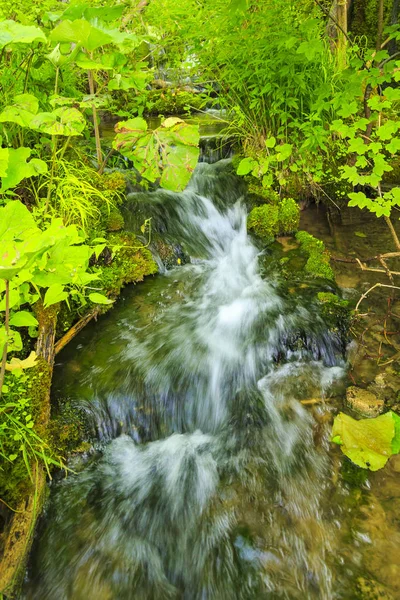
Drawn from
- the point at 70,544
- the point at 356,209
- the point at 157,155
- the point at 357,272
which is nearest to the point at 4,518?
the point at 70,544

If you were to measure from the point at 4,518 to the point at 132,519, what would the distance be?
0.64 meters

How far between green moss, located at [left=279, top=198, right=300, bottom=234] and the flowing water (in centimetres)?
81

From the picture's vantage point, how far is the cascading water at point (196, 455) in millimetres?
1723

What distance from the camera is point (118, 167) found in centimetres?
419

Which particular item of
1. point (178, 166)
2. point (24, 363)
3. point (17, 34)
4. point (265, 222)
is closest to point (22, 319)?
point (24, 363)

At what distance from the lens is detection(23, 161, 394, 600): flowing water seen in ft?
5.64

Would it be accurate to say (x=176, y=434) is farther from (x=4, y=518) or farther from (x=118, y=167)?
(x=118, y=167)

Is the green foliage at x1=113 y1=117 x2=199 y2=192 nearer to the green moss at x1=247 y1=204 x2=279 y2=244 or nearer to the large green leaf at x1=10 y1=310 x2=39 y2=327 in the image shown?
the large green leaf at x1=10 y1=310 x2=39 y2=327

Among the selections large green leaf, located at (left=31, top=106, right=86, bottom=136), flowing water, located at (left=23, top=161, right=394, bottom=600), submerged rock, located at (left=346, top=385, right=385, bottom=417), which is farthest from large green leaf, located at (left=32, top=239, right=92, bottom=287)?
submerged rock, located at (left=346, top=385, right=385, bottom=417)

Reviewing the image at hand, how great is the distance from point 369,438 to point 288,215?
2.60 m

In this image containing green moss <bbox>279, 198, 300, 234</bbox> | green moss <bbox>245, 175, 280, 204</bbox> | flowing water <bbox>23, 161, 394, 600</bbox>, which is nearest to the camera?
flowing water <bbox>23, 161, 394, 600</bbox>

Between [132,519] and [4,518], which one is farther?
[132,519]

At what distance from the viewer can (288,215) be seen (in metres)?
4.02

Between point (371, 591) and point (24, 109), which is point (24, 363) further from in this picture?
point (371, 591)
